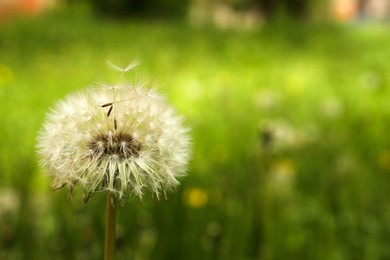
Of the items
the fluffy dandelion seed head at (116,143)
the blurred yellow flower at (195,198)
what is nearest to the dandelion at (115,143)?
the fluffy dandelion seed head at (116,143)

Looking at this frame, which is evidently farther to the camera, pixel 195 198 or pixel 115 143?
pixel 195 198

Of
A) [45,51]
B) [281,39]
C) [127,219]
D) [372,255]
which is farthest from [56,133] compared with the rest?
[281,39]

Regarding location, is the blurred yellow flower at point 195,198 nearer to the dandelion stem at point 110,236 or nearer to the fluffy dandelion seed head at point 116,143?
the fluffy dandelion seed head at point 116,143

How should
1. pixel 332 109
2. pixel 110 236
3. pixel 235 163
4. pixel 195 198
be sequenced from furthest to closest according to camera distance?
1. pixel 332 109
2. pixel 235 163
3. pixel 195 198
4. pixel 110 236

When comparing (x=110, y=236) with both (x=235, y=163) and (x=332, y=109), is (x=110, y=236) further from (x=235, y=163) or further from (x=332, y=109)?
(x=332, y=109)

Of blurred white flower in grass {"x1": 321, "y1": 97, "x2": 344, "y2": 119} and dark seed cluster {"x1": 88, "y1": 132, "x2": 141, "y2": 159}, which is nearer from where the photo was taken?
dark seed cluster {"x1": 88, "y1": 132, "x2": 141, "y2": 159}

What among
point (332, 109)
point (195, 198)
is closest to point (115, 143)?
point (195, 198)

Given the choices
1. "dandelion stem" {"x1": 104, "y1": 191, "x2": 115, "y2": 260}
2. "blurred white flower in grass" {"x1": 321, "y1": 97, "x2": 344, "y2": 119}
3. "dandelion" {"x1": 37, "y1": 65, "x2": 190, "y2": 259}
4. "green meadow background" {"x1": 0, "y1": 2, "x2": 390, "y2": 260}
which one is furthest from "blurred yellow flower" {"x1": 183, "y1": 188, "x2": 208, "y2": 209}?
"blurred white flower in grass" {"x1": 321, "y1": 97, "x2": 344, "y2": 119}

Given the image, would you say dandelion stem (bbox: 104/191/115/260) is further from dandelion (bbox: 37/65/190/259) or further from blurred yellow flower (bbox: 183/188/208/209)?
blurred yellow flower (bbox: 183/188/208/209)

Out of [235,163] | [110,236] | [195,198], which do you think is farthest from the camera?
[235,163]
